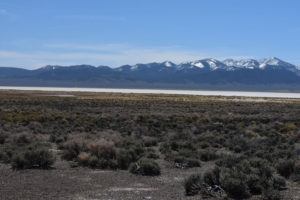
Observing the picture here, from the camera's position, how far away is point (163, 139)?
20.6 m

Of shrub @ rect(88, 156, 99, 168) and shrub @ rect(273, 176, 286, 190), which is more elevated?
shrub @ rect(273, 176, 286, 190)

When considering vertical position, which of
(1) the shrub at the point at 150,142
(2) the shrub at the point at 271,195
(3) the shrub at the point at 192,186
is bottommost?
(1) the shrub at the point at 150,142

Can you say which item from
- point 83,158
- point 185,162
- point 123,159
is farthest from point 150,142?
point 83,158

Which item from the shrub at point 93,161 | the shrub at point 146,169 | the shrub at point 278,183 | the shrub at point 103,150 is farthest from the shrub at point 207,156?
the shrub at point 278,183

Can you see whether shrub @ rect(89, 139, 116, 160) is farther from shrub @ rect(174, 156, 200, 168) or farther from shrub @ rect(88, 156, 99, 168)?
shrub @ rect(174, 156, 200, 168)

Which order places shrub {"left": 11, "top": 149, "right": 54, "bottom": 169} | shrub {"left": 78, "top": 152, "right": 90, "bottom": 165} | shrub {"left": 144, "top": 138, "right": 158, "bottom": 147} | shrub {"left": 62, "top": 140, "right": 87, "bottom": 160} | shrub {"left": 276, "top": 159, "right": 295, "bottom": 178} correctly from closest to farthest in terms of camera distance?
1. shrub {"left": 276, "top": 159, "right": 295, "bottom": 178}
2. shrub {"left": 11, "top": 149, "right": 54, "bottom": 169}
3. shrub {"left": 78, "top": 152, "right": 90, "bottom": 165}
4. shrub {"left": 62, "top": 140, "right": 87, "bottom": 160}
5. shrub {"left": 144, "top": 138, "right": 158, "bottom": 147}

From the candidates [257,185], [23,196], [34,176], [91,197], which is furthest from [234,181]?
[34,176]

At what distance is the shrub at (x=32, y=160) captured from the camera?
12688 mm

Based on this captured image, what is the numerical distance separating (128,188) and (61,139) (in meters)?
9.70

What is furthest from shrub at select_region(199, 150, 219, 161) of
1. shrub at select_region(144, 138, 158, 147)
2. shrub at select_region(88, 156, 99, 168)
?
shrub at select_region(88, 156, 99, 168)

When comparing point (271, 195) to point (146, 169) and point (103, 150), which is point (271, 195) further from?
point (103, 150)

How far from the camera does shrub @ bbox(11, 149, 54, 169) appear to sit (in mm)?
12688

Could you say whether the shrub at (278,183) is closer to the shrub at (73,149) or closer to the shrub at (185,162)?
the shrub at (185,162)

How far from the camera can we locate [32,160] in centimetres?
1286
